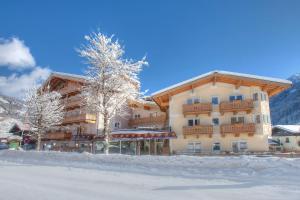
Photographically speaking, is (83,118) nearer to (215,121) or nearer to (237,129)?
(215,121)

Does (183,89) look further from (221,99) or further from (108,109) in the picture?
(108,109)

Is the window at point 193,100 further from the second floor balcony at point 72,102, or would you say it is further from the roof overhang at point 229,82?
the second floor balcony at point 72,102

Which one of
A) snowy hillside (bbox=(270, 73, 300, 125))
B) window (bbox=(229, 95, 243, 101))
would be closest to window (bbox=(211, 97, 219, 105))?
window (bbox=(229, 95, 243, 101))

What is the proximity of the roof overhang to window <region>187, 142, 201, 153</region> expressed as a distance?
6716 mm

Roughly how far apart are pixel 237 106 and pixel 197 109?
458 centimetres

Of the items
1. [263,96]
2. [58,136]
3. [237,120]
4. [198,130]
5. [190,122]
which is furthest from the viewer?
[58,136]

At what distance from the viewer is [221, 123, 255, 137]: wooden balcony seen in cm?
3118

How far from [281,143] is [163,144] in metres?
27.6

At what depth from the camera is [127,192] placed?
9141 mm

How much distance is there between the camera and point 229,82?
112 feet

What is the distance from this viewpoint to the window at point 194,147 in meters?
34.2

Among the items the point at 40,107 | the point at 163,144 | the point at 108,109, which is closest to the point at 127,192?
the point at 108,109

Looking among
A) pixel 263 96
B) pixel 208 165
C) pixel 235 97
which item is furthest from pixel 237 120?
pixel 208 165


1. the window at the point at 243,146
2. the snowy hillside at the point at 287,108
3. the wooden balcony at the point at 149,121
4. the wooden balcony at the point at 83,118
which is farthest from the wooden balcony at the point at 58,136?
the snowy hillside at the point at 287,108
